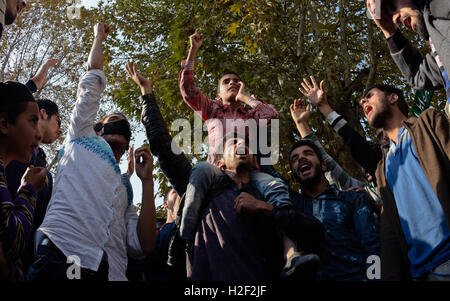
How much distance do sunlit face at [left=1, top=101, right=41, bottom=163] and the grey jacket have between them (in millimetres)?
2160

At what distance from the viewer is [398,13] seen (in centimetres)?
229

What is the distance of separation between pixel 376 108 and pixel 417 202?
103cm

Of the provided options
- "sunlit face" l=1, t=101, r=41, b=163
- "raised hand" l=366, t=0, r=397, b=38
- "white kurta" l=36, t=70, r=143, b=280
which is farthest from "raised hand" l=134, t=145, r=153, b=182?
"raised hand" l=366, t=0, r=397, b=38

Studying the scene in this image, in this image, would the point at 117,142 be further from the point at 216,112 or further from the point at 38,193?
the point at 216,112

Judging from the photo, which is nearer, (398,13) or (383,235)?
(398,13)

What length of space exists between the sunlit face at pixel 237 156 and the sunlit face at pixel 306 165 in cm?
48

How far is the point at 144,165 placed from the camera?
3211 millimetres

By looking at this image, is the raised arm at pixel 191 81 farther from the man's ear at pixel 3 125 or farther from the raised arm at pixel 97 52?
the man's ear at pixel 3 125

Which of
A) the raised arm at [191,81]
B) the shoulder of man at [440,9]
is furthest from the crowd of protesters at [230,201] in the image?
the raised arm at [191,81]

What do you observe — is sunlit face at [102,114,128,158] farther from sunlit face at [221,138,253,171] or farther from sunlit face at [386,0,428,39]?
sunlit face at [386,0,428,39]

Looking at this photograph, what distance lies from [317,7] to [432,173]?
689 centimetres
